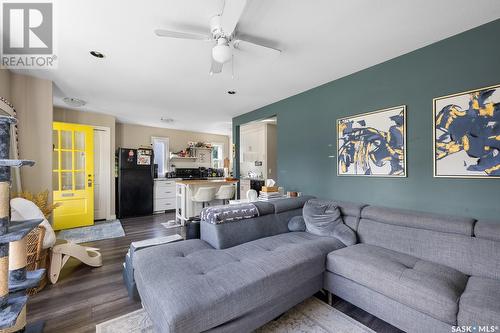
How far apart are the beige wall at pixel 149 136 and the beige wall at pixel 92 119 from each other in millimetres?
747

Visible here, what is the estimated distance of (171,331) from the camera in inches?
42.1

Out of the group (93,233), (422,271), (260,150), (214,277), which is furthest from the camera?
(260,150)

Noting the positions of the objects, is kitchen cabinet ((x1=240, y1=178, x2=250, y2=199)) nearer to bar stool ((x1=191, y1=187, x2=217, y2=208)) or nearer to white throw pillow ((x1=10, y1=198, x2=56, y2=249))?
bar stool ((x1=191, y1=187, x2=217, y2=208))

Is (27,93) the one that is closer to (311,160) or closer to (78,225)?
(78,225)

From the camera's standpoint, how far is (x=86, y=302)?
1.92 metres

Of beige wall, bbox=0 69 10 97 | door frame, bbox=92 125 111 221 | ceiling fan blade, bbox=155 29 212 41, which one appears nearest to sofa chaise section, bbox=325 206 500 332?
ceiling fan blade, bbox=155 29 212 41

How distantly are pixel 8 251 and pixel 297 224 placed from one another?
2425mm

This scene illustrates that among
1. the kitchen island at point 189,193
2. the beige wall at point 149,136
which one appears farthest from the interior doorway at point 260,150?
the beige wall at point 149,136

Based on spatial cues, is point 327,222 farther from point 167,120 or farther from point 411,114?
point 167,120

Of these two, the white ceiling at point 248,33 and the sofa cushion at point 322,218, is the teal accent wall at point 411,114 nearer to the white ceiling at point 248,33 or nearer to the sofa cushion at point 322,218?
the white ceiling at point 248,33

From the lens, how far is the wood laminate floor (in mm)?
1661

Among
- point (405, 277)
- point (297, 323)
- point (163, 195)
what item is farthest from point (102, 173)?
point (405, 277)

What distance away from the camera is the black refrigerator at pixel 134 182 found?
16.6 feet

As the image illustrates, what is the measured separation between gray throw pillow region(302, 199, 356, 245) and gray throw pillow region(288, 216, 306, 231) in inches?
2.5
